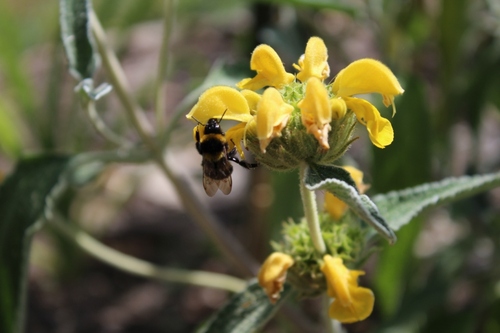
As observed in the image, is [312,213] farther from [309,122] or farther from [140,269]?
[140,269]

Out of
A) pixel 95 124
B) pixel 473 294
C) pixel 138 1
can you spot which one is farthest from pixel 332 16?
pixel 95 124

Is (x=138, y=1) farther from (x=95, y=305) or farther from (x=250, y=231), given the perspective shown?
(x=95, y=305)

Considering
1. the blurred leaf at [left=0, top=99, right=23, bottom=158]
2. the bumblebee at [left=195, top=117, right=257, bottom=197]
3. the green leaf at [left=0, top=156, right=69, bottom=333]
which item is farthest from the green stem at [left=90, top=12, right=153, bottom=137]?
the blurred leaf at [left=0, top=99, right=23, bottom=158]

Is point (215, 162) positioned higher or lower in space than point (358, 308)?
higher

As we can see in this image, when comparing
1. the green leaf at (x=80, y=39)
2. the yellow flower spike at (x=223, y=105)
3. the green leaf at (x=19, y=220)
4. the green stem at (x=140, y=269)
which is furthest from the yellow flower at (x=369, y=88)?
the green stem at (x=140, y=269)

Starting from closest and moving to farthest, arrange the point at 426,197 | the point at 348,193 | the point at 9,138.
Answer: the point at 348,193 → the point at 426,197 → the point at 9,138

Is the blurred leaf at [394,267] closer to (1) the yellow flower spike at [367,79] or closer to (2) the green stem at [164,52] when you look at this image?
(2) the green stem at [164,52]

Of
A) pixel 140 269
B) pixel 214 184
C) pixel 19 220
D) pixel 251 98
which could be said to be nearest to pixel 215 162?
pixel 214 184
